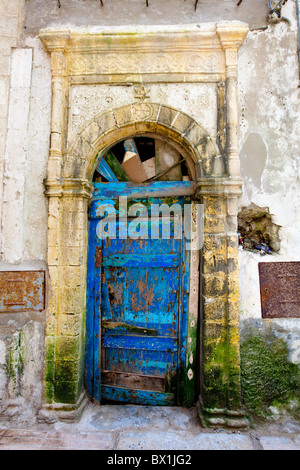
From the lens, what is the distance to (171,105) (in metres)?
2.74

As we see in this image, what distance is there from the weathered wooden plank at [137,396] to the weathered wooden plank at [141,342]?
0.46 meters

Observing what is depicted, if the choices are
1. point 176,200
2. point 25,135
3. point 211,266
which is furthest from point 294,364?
point 25,135

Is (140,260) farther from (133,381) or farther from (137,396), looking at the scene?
(137,396)

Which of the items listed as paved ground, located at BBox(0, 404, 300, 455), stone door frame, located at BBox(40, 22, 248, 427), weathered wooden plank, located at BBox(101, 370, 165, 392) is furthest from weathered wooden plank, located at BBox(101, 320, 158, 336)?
paved ground, located at BBox(0, 404, 300, 455)

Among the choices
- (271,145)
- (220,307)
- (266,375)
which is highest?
(271,145)

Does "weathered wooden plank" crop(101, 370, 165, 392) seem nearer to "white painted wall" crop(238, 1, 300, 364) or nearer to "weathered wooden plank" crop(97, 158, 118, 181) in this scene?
"white painted wall" crop(238, 1, 300, 364)

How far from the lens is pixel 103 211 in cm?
290

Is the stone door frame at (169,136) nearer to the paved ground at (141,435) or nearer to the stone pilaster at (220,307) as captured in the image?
the stone pilaster at (220,307)

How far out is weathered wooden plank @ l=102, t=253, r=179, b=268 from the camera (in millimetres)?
2855

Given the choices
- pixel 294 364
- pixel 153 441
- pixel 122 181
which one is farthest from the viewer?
pixel 122 181

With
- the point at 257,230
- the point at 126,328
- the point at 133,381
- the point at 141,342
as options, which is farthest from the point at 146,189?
the point at 133,381

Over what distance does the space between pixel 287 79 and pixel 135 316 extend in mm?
2934

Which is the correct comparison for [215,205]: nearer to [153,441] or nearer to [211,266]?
[211,266]

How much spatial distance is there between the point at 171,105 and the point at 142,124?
35 cm
